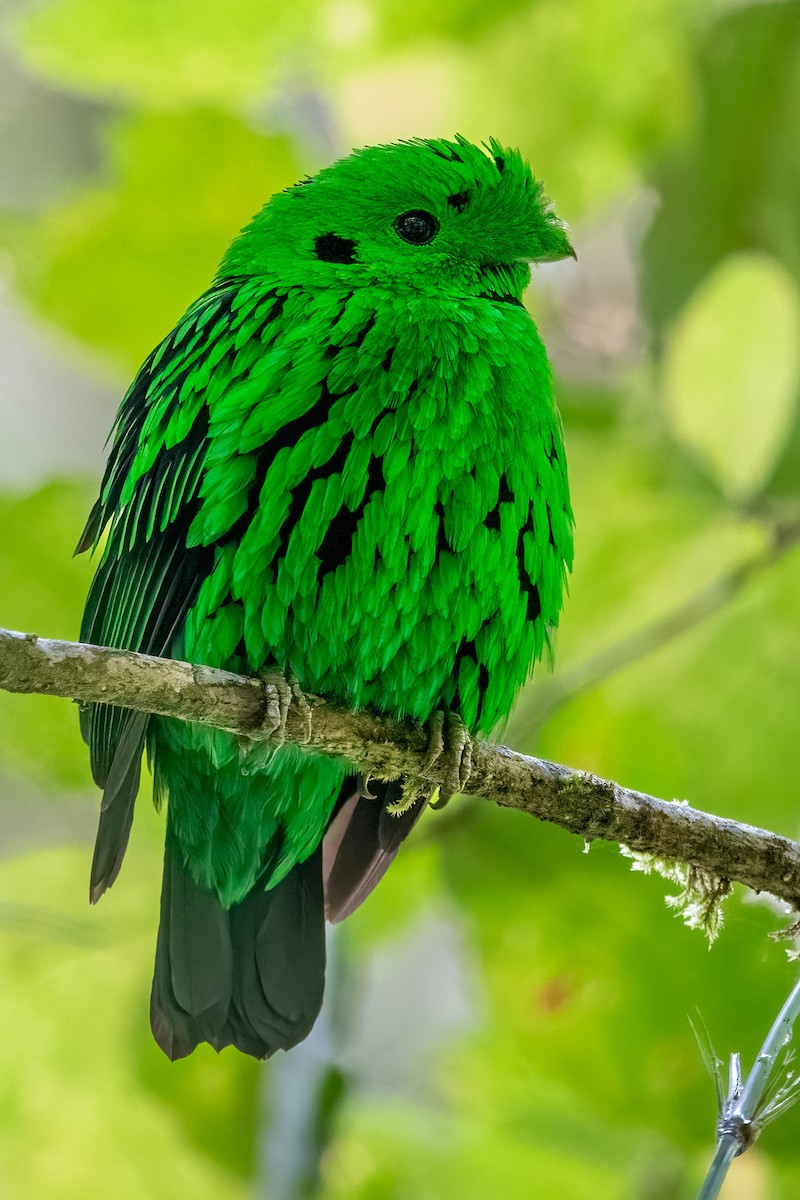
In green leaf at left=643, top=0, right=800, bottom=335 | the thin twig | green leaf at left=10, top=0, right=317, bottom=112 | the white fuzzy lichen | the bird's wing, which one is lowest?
the thin twig

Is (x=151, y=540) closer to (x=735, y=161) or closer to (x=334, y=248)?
(x=334, y=248)

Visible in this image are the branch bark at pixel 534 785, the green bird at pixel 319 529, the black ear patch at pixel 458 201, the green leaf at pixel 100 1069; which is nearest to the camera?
the branch bark at pixel 534 785

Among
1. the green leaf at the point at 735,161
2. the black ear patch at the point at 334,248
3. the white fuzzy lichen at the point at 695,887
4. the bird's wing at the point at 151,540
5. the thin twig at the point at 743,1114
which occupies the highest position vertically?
the green leaf at the point at 735,161

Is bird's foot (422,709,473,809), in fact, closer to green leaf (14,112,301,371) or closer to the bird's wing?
the bird's wing

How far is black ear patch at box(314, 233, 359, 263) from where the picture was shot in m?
2.85

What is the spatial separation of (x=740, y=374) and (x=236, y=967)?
78.7 inches

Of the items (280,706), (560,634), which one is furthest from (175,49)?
(280,706)

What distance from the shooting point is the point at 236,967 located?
9.61ft

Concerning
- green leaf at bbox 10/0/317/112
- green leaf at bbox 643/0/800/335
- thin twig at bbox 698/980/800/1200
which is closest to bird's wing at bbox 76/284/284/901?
green leaf at bbox 10/0/317/112

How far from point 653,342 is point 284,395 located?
1.72 metres

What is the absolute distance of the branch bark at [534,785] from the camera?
232cm

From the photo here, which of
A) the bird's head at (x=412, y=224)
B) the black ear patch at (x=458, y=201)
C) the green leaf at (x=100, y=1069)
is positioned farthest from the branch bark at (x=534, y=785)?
the black ear patch at (x=458, y=201)

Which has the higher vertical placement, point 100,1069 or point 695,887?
point 695,887

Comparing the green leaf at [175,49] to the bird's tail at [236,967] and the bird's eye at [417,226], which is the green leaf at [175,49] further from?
the bird's tail at [236,967]
